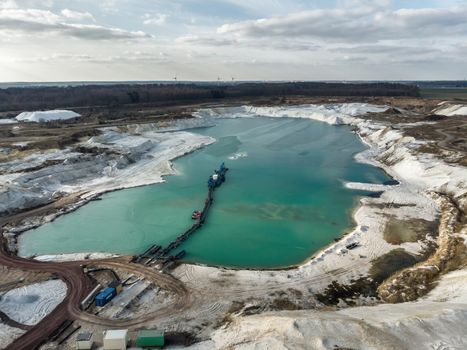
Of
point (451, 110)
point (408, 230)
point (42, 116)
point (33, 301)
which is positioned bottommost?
point (33, 301)

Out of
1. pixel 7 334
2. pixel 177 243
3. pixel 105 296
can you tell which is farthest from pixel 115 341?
pixel 177 243

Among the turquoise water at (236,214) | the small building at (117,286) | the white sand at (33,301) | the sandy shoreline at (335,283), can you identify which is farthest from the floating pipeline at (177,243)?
the white sand at (33,301)

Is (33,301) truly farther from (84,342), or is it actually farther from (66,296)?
(84,342)

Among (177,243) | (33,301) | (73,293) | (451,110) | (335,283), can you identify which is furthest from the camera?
(451,110)

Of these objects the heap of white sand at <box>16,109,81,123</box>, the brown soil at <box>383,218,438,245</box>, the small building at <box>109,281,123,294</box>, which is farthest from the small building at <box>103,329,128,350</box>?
the heap of white sand at <box>16,109,81,123</box>

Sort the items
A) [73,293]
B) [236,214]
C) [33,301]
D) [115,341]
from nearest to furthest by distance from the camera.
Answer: [115,341] < [33,301] < [73,293] < [236,214]

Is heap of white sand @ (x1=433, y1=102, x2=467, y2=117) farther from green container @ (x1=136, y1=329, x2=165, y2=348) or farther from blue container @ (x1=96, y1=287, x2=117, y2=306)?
green container @ (x1=136, y1=329, x2=165, y2=348)

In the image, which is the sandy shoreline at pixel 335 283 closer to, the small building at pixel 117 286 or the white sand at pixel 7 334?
the small building at pixel 117 286
